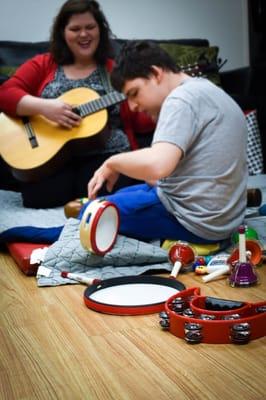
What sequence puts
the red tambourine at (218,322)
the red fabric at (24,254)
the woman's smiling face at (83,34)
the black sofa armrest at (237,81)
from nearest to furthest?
the red tambourine at (218,322)
the red fabric at (24,254)
the woman's smiling face at (83,34)
the black sofa armrest at (237,81)

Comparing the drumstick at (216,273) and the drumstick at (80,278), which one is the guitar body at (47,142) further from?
the drumstick at (216,273)

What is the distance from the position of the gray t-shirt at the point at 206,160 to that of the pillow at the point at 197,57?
1.47 metres

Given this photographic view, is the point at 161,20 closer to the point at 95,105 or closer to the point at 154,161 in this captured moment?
the point at 95,105

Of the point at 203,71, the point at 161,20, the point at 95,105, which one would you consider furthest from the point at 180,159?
the point at 161,20

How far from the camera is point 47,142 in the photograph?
2.67 meters

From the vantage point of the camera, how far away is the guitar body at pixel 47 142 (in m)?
2.65

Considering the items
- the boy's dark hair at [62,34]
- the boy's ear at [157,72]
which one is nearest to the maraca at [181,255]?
the boy's ear at [157,72]

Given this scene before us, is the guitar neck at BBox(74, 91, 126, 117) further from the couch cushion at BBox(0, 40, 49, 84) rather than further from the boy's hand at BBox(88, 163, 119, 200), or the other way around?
the boy's hand at BBox(88, 163, 119, 200)

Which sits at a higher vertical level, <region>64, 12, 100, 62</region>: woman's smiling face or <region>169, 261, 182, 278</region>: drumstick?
<region>64, 12, 100, 62</region>: woman's smiling face

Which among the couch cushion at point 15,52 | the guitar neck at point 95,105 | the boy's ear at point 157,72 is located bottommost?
the guitar neck at point 95,105

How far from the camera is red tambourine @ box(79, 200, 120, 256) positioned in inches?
68.4

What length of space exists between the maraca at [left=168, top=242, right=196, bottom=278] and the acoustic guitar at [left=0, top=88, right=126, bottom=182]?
3.40 feet

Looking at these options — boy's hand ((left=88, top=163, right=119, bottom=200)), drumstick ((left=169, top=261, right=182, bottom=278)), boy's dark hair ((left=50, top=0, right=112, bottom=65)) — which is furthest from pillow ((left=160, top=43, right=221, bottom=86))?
drumstick ((left=169, top=261, right=182, bottom=278))

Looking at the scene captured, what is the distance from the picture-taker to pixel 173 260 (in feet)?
5.73
